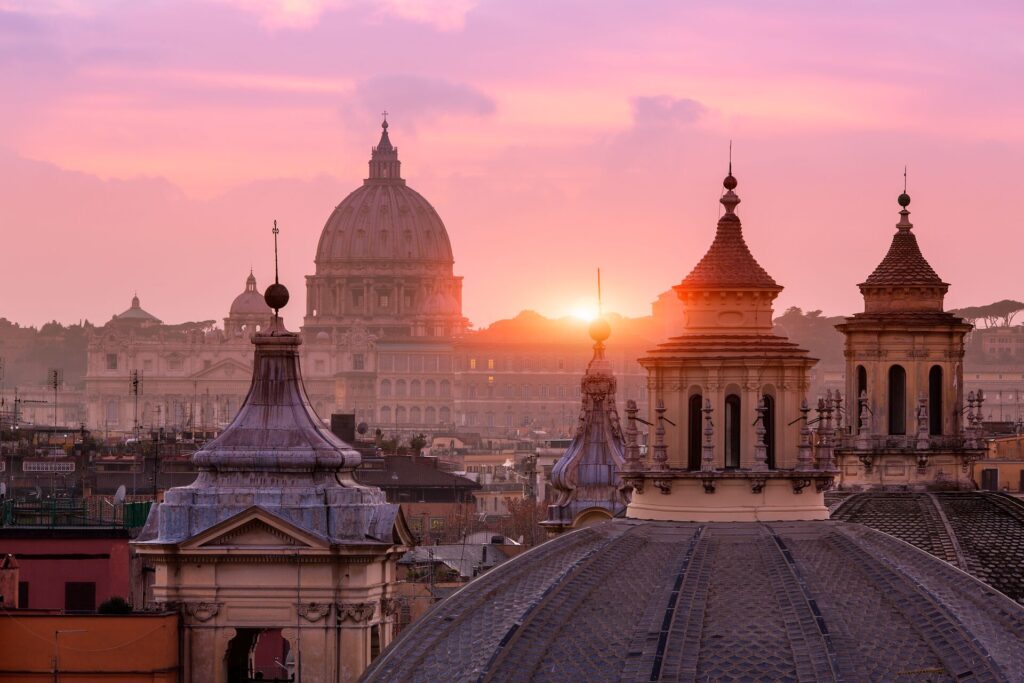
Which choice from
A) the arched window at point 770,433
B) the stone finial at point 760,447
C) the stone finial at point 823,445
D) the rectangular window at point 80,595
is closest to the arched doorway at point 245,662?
the rectangular window at point 80,595

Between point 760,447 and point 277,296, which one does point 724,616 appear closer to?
point 760,447

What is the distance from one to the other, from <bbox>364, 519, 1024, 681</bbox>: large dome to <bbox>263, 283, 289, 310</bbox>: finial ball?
61.3 ft

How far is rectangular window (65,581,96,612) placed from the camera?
48.0 metres

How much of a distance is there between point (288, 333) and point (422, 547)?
3401 centimetres

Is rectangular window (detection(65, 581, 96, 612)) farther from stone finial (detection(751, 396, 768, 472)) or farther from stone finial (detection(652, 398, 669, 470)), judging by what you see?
stone finial (detection(751, 396, 768, 472))

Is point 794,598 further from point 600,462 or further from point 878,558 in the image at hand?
point 600,462

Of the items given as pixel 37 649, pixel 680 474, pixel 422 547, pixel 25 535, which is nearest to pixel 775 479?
pixel 680 474

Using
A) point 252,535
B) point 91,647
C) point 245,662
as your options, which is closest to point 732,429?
point 252,535

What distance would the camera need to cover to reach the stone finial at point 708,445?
26125 mm

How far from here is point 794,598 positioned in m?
24.4

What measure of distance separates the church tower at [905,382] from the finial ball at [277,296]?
24.1ft

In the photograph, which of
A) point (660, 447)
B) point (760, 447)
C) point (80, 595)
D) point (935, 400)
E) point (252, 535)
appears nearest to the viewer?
point (760, 447)

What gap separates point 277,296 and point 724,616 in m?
21.6

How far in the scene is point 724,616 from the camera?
24266 mm
